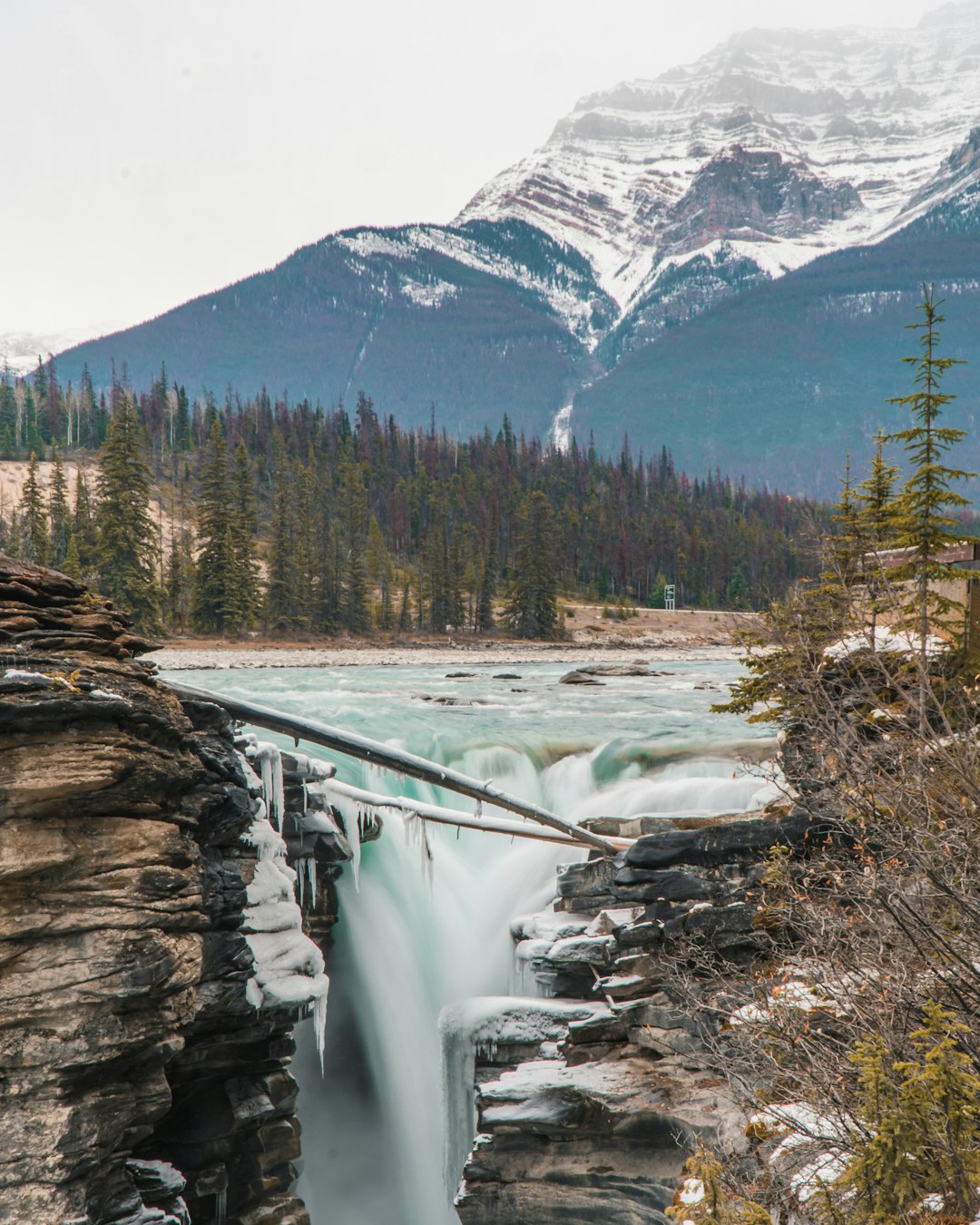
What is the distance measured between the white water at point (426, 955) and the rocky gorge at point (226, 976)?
72 centimetres

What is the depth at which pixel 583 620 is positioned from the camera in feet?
345

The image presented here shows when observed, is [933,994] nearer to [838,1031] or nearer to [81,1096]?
[838,1031]

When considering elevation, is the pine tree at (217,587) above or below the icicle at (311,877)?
above

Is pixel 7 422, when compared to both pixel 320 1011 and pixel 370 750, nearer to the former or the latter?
pixel 370 750

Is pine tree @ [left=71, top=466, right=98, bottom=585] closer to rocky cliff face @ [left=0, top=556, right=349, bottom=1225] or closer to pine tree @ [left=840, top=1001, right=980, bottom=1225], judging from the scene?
rocky cliff face @ [left=0, top=556, right=349, bottom=1225]

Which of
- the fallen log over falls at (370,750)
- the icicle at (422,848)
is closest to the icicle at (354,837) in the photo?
the icicle at (422,848)

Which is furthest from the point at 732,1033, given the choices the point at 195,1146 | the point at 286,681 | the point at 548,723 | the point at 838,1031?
the point at 286,681

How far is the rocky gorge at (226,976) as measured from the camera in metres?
7.94

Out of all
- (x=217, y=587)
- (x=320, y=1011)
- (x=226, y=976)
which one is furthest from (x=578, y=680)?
(x=217, y=587)

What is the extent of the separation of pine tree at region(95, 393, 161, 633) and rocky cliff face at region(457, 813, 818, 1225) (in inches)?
2321

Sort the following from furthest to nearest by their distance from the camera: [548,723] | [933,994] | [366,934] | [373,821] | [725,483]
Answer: [725,483]
[548,723]
[373,821]
[366,934]
[933,994]

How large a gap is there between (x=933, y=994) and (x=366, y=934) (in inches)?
374

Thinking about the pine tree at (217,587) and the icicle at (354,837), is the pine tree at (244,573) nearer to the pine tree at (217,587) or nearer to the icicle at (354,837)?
the pine tree at (217,587)

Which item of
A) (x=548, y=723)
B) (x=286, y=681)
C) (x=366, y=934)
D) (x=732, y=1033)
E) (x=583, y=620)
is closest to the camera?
(x=732, y=1033)
